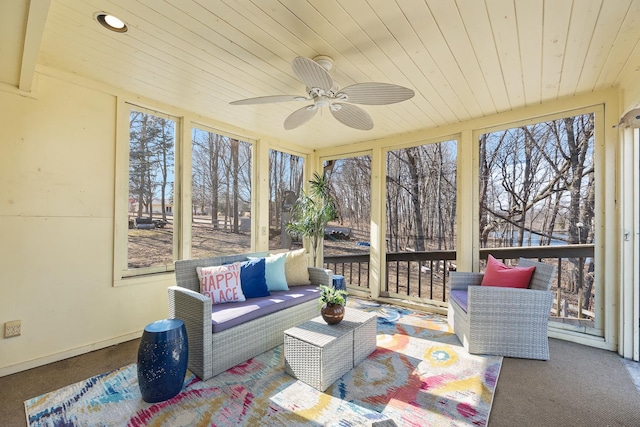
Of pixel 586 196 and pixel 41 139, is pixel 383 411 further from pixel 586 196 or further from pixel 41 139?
pixel 41 139

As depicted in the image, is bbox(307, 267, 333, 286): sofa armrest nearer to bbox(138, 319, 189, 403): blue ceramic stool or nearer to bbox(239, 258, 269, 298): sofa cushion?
bbox(239, 258, 269, 298): sofa cushion

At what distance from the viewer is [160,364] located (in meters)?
1.93

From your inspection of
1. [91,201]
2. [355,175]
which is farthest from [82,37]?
[355,175]

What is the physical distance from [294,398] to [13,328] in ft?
7.81

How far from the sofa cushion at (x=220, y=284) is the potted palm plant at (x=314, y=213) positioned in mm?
1838

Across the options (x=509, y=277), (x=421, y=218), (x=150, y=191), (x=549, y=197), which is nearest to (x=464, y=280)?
(x=509, y=277)

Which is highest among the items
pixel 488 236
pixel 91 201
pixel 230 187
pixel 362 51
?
pixel 362 51

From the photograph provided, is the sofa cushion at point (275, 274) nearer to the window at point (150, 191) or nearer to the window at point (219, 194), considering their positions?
the window at point (219, 194)

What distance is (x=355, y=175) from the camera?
4.90 m

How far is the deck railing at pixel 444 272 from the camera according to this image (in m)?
3.06

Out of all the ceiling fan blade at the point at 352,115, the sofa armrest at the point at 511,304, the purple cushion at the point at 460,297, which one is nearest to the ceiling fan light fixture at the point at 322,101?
the ceiling fan blade at the point at 352,115

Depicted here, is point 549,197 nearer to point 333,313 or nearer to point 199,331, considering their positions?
point 333,313

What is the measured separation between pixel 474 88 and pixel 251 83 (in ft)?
7.08

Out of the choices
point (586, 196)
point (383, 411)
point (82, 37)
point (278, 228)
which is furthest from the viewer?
point (278, 228)
